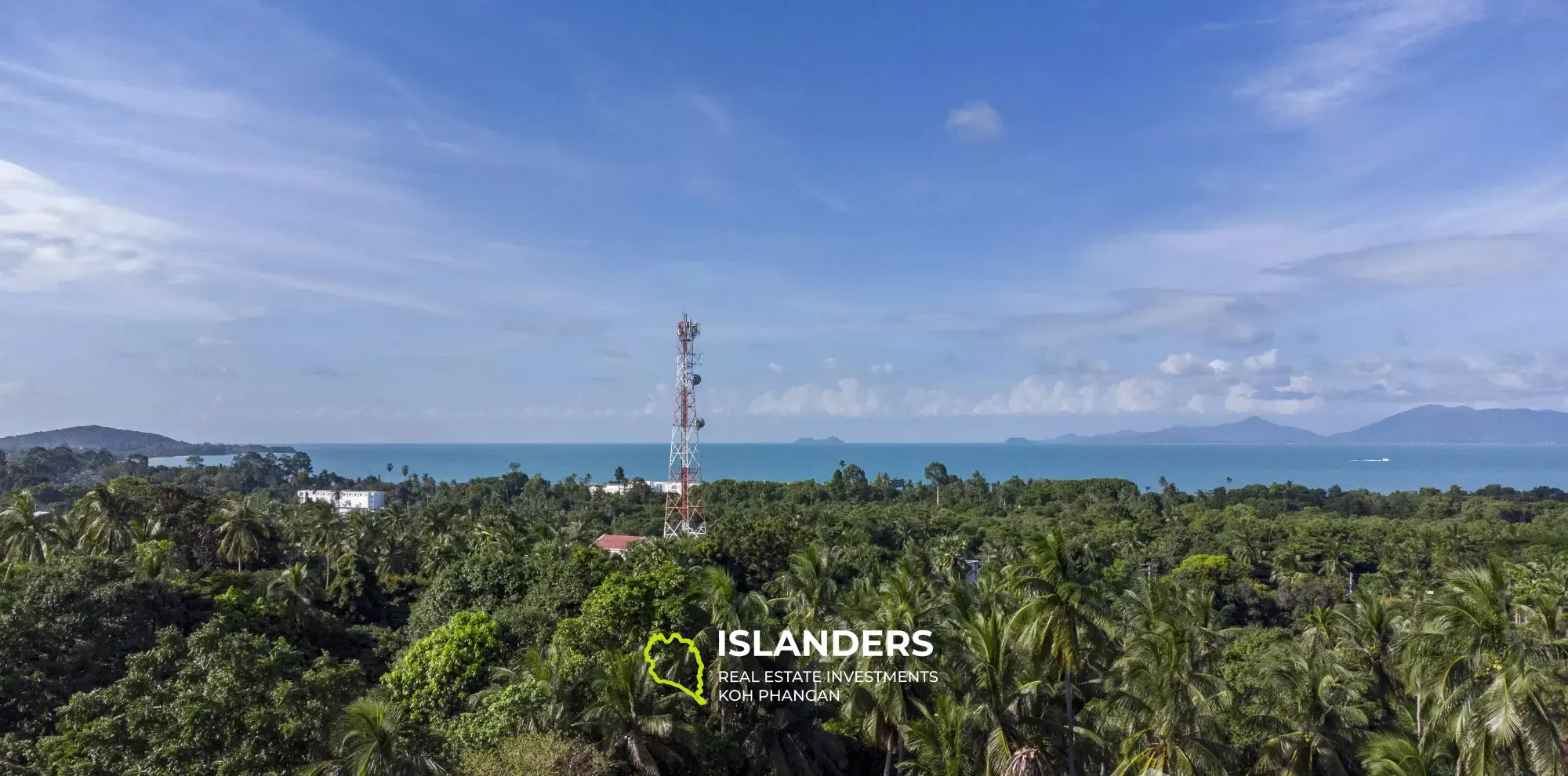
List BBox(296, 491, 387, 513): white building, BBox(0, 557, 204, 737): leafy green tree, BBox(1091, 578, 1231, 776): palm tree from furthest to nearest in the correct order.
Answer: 1. BBox(296, 491, 387, 513): white building
2. BBox(0, 557, 204, 737): leafy green tree
3. BBox(1091, 578, 1231, 776): palm tree

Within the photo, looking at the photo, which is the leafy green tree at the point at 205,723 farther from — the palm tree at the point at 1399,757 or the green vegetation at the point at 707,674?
the palm tree at the point at 1399,757

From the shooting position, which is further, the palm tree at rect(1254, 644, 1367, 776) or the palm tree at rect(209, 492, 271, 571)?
the palm tree at rect(209, 492, 271, 571)

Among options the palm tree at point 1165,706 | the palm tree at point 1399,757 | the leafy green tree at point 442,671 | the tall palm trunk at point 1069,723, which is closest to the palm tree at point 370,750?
the leafy green tree at point 442,671

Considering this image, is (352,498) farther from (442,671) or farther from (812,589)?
(442,671)

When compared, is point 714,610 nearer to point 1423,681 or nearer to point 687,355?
point 1423,681

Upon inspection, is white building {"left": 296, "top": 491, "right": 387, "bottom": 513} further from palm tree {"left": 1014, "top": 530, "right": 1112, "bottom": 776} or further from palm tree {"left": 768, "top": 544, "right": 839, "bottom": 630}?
palm tree {"left": 1014, "top": 530, "right": 1112, "bottom": 776}

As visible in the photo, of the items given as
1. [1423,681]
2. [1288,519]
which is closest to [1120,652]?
[1423,681]

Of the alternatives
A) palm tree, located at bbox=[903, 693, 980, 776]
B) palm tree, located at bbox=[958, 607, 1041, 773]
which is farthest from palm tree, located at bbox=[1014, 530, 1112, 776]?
palm tree, located at bbox=[903, 693, 980, 776]
